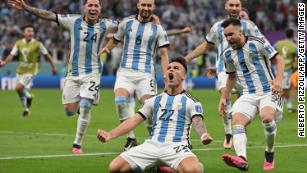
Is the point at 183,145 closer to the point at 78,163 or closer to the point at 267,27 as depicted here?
the point at 78,163

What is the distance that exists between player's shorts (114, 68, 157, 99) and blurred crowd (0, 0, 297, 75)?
1080 inches

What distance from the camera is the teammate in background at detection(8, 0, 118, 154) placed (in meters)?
16.2

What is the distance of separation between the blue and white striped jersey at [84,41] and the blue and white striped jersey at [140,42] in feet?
1.39

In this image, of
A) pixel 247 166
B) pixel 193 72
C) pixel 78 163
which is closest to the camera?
pixel 247 166

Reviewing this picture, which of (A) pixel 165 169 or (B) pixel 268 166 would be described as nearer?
(A) pixel 165 169

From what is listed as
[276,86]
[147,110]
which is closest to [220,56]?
[276,86]

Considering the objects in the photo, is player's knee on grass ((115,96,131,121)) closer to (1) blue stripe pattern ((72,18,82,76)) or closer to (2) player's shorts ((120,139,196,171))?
(1) blue stripe pattern ((72,18,82,76))

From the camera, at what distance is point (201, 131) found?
11531 millimetres

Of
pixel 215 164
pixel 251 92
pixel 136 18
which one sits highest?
pixel 136 18

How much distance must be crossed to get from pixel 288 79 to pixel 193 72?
15.6 m

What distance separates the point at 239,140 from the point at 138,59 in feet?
10.8

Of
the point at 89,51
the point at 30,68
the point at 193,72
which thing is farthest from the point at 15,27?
the point at 89,51

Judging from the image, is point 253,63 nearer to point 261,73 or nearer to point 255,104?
point 261,73

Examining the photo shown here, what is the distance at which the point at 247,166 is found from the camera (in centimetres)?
1334
